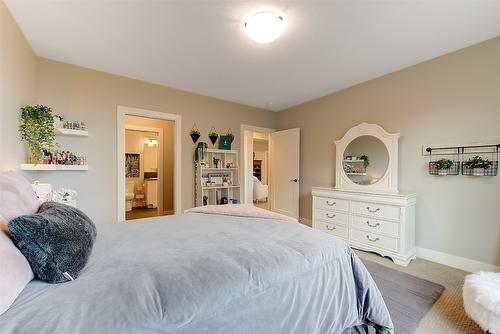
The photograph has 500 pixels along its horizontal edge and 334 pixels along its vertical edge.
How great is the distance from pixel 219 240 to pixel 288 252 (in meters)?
0.43

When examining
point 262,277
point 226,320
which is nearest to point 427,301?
point 262,277

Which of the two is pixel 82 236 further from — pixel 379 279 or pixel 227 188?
pixel 227 188

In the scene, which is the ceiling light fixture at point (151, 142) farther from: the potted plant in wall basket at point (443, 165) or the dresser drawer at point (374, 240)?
the potted plant in wall basket at point (443, 165)

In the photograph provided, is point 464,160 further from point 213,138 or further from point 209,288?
point 213,138

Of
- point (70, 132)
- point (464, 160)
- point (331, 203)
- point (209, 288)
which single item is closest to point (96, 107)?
point (70, 132)

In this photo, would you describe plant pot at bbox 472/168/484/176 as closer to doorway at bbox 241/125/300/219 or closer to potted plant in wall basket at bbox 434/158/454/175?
potted plant in wall basket at bbox 434/158/454/175

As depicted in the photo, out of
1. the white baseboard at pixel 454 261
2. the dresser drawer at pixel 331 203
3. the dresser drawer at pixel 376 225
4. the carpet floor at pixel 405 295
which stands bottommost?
the carpet floor at pixel 405 295

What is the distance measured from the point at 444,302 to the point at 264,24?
9.64 ft

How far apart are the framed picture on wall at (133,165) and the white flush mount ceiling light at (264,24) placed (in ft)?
18.0

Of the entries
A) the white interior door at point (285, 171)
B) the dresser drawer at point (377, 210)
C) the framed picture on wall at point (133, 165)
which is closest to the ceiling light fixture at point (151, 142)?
the framed picture on wall at point (133, 165)

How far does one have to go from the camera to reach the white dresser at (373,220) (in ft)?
8.92

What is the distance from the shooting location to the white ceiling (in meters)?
1.86

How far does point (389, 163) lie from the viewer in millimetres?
3129

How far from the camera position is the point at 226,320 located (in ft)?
2.98
